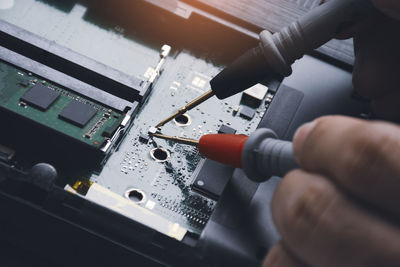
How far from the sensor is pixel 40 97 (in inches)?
39.9

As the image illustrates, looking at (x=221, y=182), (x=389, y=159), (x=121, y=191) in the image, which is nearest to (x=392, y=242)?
(x=389, y=159)

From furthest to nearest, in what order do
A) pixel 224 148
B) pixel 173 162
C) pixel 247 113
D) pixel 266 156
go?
pixel 247 113 < pixel 173 162 < pixel 224 148 < pixel 266 156

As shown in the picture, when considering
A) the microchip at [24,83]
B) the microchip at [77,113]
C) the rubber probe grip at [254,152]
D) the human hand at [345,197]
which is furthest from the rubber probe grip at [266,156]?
the microchip at [24,83]

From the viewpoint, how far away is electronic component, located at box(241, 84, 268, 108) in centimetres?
118

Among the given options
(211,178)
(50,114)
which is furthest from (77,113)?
(211,178)

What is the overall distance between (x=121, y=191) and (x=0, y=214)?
255 mm

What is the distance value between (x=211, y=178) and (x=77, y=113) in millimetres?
329

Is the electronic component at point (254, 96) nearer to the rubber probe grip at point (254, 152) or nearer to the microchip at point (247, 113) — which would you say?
the microchip at point (247, 113)

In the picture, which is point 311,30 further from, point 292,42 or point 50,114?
point 50,114

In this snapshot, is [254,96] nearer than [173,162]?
No

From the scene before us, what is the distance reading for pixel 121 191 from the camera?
0.99 meters

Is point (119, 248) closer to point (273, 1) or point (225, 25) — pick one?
point (225, 25)

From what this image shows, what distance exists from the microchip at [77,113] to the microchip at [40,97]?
0.13 feet

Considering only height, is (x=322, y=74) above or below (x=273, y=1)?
below
